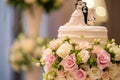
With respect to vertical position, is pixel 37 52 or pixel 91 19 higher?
pixel 91 19

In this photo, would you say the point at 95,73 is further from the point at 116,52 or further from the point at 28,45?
the point at 28,45

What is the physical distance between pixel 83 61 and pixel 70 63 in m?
0.04

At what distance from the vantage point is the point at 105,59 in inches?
35.9

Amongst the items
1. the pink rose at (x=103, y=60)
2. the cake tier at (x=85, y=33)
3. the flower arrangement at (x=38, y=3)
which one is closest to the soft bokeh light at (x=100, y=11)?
the cake tier at (x=85, y=33)

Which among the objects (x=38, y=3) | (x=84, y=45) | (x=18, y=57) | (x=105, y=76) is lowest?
(x=18, y=57)

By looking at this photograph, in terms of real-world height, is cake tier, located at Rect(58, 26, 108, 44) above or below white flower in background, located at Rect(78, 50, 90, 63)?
above

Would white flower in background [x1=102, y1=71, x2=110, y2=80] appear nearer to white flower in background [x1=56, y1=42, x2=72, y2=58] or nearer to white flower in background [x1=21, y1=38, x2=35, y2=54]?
white flower in background [x1=56, y1=42, x2=72, y2=58]

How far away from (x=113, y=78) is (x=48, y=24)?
5.27 ft

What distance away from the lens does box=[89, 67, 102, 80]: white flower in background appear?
2.96 ft

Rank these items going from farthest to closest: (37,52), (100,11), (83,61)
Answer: (37,52) → (100,11) → (83,61)

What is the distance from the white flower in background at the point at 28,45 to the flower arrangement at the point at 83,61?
4.79 feet

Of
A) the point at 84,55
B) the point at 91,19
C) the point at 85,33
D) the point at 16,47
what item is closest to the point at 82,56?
the point at 84,55

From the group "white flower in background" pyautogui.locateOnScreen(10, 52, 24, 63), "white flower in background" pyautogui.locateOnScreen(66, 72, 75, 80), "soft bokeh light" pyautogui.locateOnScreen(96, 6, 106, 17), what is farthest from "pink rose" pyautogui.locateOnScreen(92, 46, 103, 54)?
"white flower in background" pyautogui.locateOnScreen(10, 52, 24, 63)

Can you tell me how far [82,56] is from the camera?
900 mm
